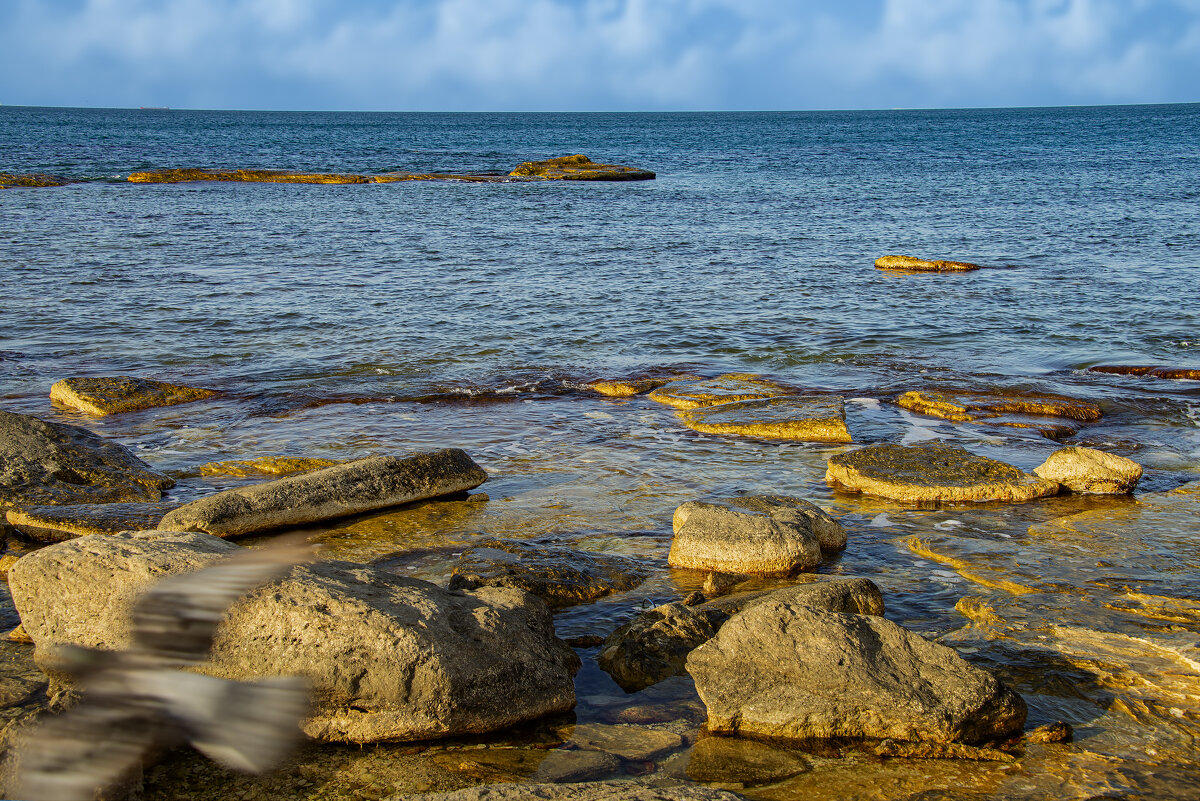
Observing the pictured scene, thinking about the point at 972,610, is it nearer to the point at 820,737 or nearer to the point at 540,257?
the point at 820,737

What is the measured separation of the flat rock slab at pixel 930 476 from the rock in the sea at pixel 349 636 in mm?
3566

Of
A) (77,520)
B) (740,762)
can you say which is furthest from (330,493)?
(740,762)

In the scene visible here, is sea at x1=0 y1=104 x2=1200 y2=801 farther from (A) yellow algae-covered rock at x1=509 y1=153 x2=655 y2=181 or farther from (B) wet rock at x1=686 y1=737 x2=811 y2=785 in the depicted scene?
(A) yellow algae-covered rock at x1=509 y1=153 x2=655 y2=181

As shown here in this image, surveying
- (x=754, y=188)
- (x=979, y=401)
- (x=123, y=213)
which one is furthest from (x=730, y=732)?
(x=754, y=188)

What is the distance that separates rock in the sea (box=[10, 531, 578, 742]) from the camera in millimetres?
3938

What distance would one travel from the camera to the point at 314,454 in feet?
27.5

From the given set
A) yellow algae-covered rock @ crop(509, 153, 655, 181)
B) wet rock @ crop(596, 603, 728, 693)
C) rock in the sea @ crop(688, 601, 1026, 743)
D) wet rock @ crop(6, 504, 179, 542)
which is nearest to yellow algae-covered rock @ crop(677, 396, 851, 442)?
wet rock @ crop(596, 603, 728, 693)

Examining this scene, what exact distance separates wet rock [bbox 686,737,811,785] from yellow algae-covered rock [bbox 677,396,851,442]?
498 centimetres

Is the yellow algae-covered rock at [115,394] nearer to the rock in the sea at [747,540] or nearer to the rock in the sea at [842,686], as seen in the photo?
the rock in the sea at [747,540]

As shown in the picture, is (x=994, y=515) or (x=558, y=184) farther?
(x=558, y=184)

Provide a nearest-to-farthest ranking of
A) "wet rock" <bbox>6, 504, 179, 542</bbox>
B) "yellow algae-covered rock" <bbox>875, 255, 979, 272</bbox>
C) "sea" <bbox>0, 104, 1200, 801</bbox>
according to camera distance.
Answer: "sea" <bbox>0, 104, 1200, 801</bbox> → "wet rock" <bbox>6, 504, 179, 542</bbox> → "yellow algae-covered rock" <bbox>875, 255, 979, 272</bbox>

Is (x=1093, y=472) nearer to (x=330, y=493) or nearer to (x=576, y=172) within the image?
(x=330, y=493)

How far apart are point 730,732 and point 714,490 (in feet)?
11.2

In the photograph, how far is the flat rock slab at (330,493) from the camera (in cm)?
614
